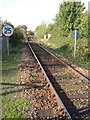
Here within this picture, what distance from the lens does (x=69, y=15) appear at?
106 ft

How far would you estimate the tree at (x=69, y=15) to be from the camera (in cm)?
3167

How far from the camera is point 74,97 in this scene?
5930 mm

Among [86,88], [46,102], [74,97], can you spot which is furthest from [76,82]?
[46,102]

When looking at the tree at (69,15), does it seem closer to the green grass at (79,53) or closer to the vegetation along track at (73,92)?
the green grass at (79,53)

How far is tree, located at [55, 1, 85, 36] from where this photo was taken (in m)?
31.7

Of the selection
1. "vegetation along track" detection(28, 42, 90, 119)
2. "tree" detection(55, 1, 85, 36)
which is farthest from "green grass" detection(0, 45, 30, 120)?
"tree" detection(55, 1, 85, 36)

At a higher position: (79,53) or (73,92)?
(79,53)

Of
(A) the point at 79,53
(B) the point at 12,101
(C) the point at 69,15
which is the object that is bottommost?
(B) the point at 12,101

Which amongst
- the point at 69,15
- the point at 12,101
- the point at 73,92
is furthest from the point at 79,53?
the point at 69,15

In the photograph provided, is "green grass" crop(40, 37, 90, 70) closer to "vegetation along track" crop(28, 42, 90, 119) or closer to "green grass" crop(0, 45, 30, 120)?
"vegetation along track" crop(28, 42, 90, 119)

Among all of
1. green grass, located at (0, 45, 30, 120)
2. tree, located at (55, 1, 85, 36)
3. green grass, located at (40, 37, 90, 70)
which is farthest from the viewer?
tree, located at (55, 1, 85, 36)

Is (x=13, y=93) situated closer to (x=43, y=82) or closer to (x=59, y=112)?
(x=43, y=82)

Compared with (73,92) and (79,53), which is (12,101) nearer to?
(73,92)

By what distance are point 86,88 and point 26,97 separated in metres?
2.26
